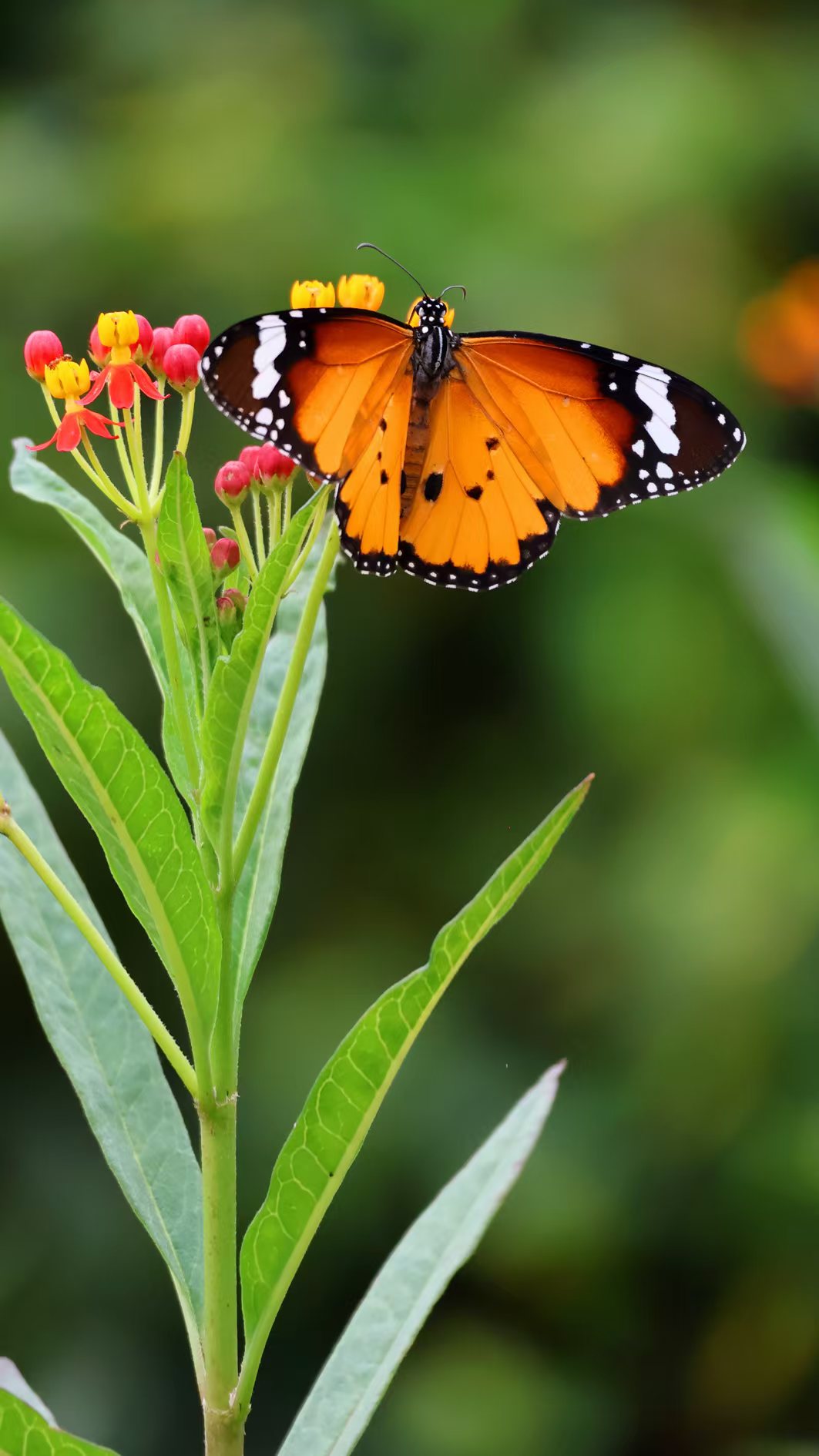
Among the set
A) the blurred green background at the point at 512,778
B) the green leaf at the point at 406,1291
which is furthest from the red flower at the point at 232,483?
the blurred green background at the point at 512,778

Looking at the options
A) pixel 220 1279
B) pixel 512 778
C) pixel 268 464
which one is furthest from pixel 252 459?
pixel 512 778

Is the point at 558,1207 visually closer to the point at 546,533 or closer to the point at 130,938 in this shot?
the point at 130,938

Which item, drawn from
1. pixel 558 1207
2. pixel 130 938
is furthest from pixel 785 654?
pixel 130 938

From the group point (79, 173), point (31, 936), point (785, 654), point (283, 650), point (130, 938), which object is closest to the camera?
point (31, 936)

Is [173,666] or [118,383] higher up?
[118,383]

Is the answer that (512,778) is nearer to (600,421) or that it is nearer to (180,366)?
(600,421)
